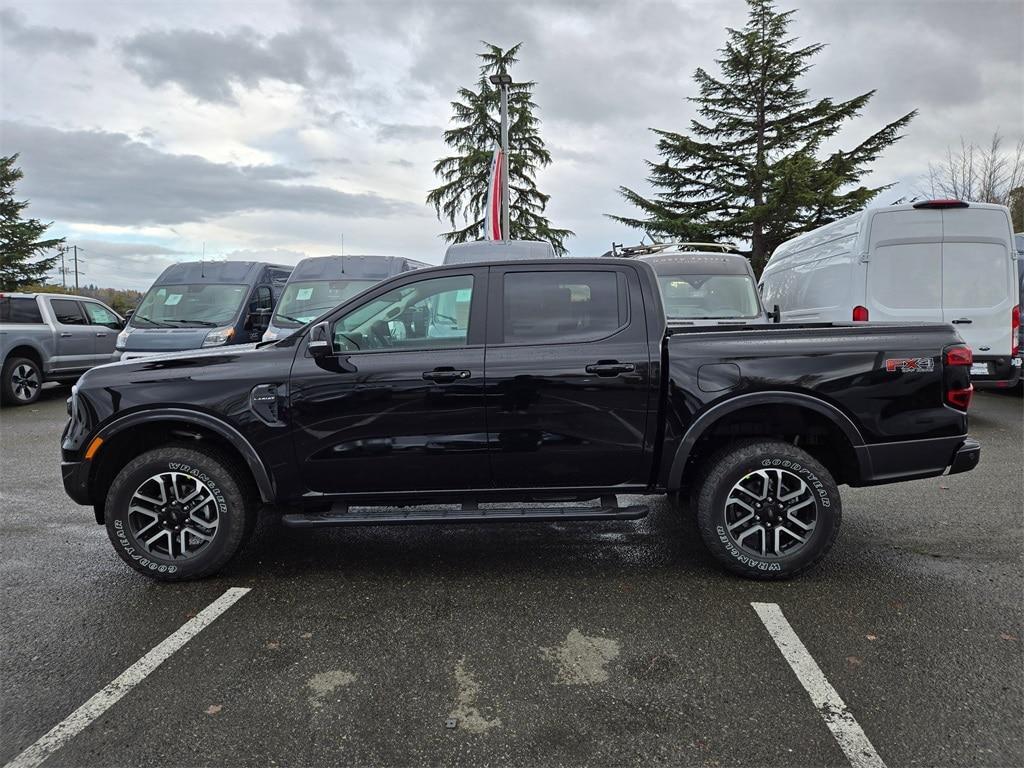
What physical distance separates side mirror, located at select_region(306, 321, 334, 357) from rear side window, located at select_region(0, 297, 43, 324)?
32.3ft

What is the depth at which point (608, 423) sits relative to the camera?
3693 millimetres

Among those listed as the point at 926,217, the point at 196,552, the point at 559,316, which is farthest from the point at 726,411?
the point at 926,217

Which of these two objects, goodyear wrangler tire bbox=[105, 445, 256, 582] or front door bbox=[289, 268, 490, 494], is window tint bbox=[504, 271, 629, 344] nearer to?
front door bbox=[289, 268, 490, 494]

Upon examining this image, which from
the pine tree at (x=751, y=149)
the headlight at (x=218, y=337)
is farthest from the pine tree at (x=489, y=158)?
the headlight at (x=218, y=337)

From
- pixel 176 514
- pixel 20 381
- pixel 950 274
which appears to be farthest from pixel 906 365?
pixel 20 381

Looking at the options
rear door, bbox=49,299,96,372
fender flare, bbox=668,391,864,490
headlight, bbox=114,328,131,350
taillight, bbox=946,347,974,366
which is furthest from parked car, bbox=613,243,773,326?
rear door, bbox=49,299,96,372

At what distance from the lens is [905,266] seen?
813 cm

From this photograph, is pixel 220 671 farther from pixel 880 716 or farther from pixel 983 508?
pixel 983 508

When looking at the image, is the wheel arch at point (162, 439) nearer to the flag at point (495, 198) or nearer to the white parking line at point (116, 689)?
the white parking line at point (116, 689)

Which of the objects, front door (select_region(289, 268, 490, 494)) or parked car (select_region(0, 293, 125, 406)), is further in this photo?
parked car (select_region(0, 293, 125, 406))

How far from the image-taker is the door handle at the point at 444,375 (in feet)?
12.0

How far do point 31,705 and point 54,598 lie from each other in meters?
1.14

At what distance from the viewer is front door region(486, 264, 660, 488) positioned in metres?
3.67

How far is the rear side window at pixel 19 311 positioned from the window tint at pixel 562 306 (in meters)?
10.6
